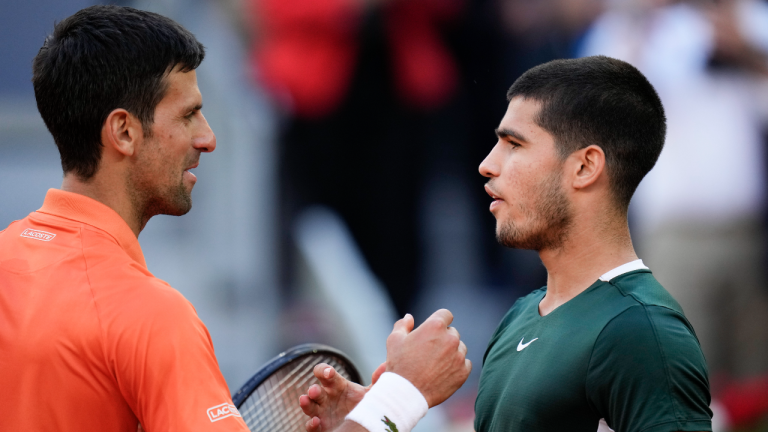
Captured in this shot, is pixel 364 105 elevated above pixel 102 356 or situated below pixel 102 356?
above

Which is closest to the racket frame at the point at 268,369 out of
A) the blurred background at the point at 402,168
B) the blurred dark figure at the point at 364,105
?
the blurred background at the point at 402,168

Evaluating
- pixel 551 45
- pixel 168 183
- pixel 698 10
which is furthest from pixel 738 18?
pixel 168 183

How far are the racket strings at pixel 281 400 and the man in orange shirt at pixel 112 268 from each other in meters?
0.43

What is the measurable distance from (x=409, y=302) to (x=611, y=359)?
438cm

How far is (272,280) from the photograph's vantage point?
5.80 metres

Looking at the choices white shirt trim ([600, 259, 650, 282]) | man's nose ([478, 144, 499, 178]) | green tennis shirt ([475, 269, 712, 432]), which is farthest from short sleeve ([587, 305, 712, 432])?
man's nose ([478, 144, 499, 178])

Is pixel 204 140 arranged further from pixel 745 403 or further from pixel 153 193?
pixel 745 403

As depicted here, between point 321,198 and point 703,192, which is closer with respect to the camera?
point 703,192

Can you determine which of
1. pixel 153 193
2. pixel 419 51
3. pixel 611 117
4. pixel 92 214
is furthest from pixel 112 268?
Result: pixel 419 51

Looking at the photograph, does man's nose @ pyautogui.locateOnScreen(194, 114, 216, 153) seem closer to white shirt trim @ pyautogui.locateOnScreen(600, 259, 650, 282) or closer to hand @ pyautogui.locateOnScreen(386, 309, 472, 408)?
hand @ pyautogui.locateOnScreen(386, 309, 472, 408)

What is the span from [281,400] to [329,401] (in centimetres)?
17

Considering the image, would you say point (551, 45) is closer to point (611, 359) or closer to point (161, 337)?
point (611, 359)

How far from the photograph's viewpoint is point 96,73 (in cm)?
201

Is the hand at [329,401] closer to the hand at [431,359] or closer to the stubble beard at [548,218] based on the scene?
the hand at [431,359]
